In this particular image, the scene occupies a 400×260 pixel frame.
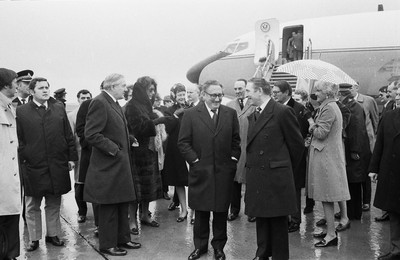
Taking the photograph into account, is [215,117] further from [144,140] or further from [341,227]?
[341,227]

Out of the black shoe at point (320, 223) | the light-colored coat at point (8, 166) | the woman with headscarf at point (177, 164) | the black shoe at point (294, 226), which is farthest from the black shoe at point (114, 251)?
the black shoe at point (320, 223)

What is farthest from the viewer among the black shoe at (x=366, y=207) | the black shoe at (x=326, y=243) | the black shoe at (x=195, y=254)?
the black shoe at (x=366, y=207)

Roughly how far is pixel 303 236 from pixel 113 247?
7.37 feet

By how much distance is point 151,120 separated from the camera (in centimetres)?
478

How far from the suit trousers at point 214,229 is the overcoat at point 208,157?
0.40 feet

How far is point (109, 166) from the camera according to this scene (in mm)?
4121

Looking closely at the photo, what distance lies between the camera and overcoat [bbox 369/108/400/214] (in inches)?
156

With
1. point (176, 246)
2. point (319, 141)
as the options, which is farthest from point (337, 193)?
point (176, 246)

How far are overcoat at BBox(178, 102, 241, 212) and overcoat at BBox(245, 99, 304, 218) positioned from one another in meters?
0.34

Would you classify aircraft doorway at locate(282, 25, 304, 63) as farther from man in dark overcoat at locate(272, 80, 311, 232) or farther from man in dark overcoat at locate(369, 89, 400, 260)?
man in dark overcoat at locate(369, 89, 400, 260)

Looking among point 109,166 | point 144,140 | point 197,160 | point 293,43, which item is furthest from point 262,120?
point 293,43

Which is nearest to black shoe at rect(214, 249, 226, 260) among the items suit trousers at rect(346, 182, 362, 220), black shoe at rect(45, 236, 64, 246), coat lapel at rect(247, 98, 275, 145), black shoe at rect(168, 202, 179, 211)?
Answer: coat lapel at rect(247, 98, 275, 145)

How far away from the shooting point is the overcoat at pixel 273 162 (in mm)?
3627

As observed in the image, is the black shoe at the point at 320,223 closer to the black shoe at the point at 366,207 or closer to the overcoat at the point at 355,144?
Answer: the overcoat at the point at 355,144
